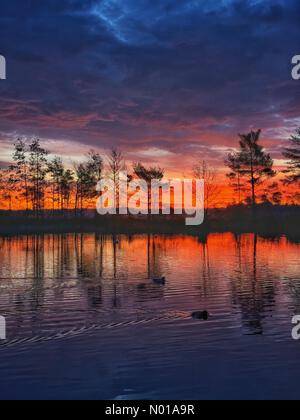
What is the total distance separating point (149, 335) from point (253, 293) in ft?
32.8

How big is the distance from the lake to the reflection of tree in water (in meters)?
0.05

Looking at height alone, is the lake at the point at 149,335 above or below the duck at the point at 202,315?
below

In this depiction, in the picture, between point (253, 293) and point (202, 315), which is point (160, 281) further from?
point (202, 315)

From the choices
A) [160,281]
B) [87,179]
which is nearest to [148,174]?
[87,179]

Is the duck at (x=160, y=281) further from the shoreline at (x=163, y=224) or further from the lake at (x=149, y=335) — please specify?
the shoreline at (x=163, y=224)

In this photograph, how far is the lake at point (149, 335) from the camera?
12711mm

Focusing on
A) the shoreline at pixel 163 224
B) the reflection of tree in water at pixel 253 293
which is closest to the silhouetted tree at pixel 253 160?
the shoreline at pixel 163 224

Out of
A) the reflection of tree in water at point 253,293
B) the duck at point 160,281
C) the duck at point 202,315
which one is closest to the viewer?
the reflection of tree in water at point 253,293

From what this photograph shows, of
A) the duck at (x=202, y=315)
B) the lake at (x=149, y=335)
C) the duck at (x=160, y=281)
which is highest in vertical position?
the duck at (x=160, y=281)

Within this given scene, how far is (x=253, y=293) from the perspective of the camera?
25.9 meters

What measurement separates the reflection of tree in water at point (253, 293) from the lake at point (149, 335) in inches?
2.0

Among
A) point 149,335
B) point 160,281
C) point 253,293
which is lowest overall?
point 149,335

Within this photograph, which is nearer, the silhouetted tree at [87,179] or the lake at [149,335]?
the lake at [149,335]

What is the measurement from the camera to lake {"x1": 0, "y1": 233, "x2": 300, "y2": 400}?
1271 centimetres
